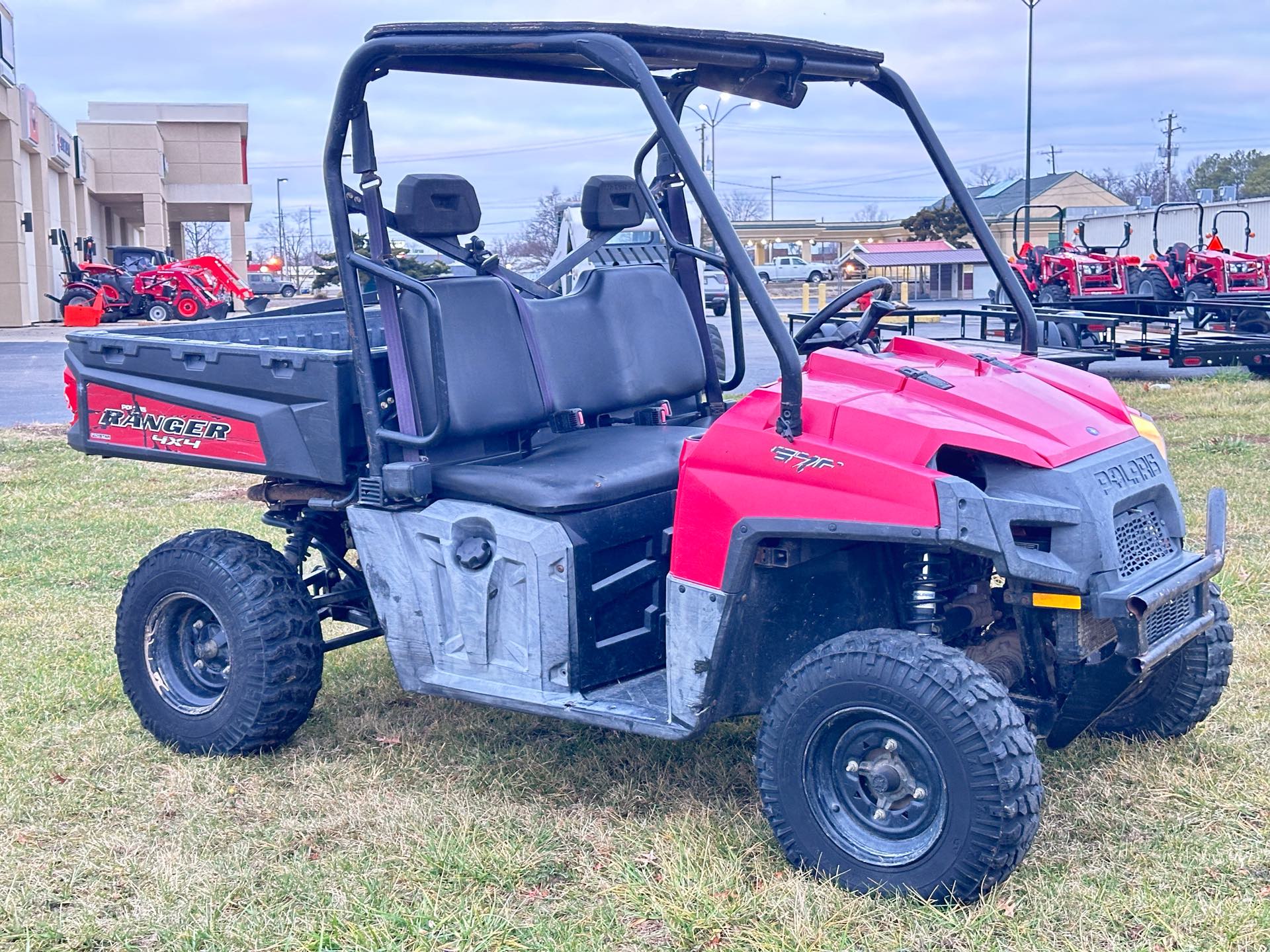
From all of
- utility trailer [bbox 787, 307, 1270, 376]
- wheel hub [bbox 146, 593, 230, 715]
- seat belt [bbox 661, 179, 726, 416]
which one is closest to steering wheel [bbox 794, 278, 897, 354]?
seat belt [bbox 661, 179, 726, 416]

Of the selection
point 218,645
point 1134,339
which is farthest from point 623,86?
point 1134,339

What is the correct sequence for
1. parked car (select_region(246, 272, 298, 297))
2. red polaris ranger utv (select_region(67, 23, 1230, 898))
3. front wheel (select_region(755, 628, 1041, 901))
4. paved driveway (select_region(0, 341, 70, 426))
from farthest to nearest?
parked car (select_region(246, 272, 298, 297)), paved driveway (select_region(0, 341, 70, 426)), red polaris ranger utv (select_region(67, 23, 1230, 898)), front wheel (select_region(755, 628, 1041, 901))

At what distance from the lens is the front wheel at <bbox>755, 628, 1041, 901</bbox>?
320cm

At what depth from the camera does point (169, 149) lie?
50594 millimetres

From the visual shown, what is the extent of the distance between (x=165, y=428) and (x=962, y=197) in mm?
2733

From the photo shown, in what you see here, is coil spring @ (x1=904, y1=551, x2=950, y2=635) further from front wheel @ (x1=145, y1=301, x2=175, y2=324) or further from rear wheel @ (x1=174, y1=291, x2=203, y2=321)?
rear wheel @ (x1=174, y1=291, x2=203, y2=321)

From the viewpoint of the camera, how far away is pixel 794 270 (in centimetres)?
Result: 5509

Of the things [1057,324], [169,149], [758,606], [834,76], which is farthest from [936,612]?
[169,149]

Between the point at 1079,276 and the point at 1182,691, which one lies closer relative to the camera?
the point at 1182,691

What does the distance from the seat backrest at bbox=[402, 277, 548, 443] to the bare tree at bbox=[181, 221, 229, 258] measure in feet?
288

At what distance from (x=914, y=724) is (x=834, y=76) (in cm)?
204

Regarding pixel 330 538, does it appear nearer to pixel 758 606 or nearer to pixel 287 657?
pixel 287 657

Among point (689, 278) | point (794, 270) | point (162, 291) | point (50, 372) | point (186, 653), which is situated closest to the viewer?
point (186, 653)

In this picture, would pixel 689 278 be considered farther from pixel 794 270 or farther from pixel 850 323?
pixel 794 270
